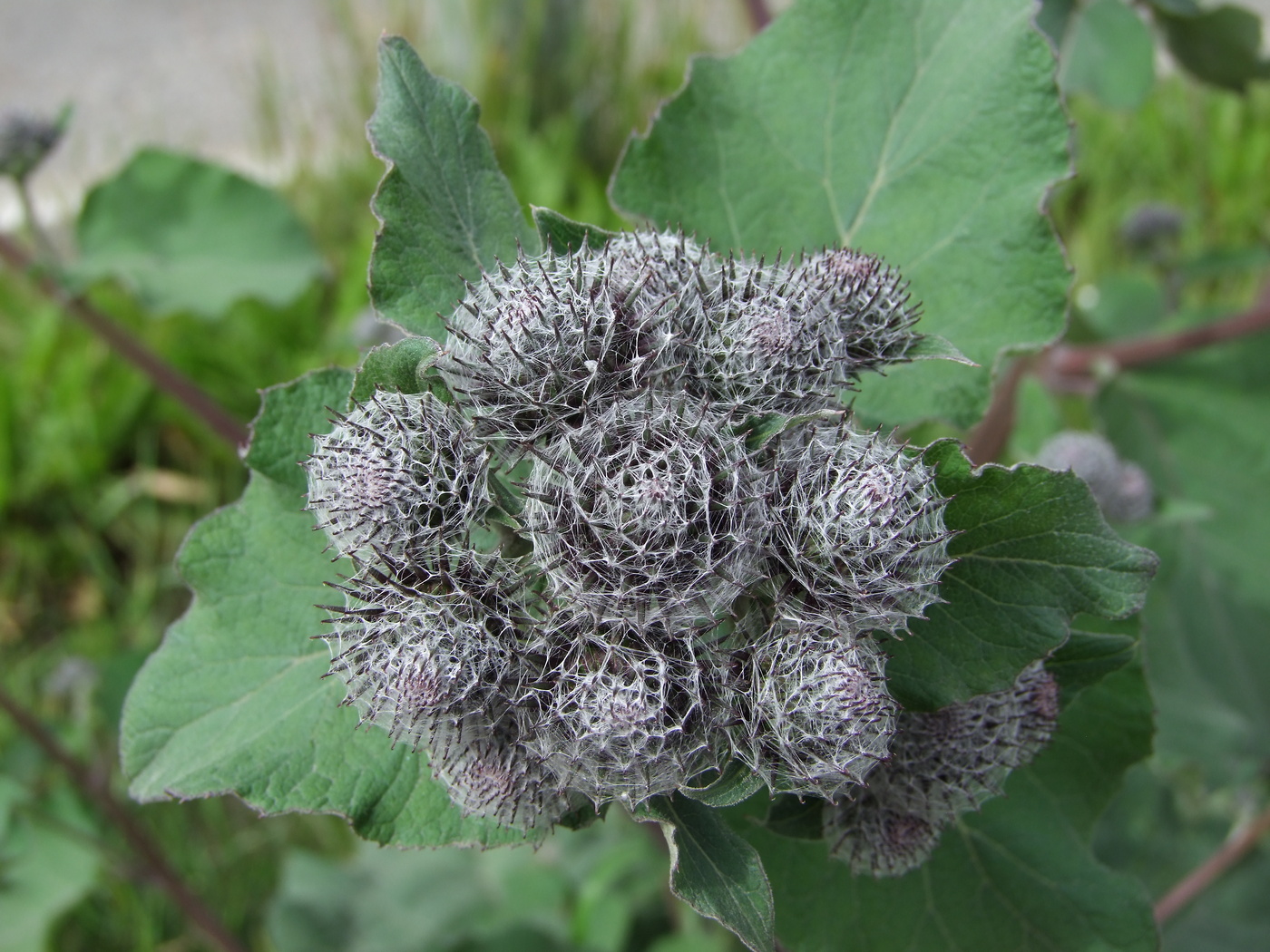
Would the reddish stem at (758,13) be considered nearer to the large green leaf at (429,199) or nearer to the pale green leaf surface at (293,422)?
the large green leaf at (429,199)

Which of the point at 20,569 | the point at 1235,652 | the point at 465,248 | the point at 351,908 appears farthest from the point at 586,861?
the point at 20,569

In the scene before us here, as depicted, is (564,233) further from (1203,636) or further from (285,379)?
(285,379)

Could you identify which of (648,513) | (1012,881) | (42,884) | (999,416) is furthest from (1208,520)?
(42,884)

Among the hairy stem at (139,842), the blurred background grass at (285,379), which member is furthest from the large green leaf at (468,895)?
the hairy stem at (139,842)

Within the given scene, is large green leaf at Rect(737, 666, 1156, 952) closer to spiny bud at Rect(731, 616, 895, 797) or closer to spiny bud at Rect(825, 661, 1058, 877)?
spiny bud at Rect(825, 661, 1058, 877)

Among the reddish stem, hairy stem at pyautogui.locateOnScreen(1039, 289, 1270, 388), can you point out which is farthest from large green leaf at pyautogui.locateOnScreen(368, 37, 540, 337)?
hairy stem at pyautogui.locateOnScreen(1039, 289, 1270, 388)

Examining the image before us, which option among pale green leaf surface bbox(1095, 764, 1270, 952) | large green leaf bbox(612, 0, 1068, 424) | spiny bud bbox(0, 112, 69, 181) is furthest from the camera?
pale green leaf surface bbox(1095, 764, 1270, 952)

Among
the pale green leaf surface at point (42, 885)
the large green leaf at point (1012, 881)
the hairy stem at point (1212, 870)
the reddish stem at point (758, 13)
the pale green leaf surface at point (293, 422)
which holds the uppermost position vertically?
the reddish stem at point (758, 13)
